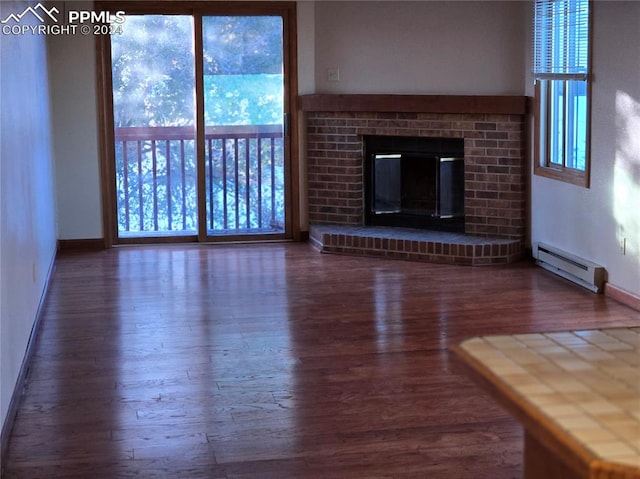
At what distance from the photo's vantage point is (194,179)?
7.86 meters

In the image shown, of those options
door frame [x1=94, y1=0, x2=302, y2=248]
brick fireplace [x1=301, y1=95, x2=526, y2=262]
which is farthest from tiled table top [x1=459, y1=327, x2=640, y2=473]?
door frame [x1=94, y1=0, x2=302, y2=248]

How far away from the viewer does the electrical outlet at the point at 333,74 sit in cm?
772

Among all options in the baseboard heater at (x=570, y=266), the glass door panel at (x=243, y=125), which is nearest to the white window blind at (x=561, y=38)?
the baseboard heater at (x=570, y=266)

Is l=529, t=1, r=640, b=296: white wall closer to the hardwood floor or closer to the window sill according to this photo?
the window sill

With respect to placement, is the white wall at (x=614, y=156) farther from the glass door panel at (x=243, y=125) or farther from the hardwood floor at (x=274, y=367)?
the glass door panel at (x=243, y=125)

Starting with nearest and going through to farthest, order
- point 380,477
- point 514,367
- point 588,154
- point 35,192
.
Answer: point 514,367
point 380,477
point 35,192
point 588,154

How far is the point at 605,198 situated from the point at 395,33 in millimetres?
2503

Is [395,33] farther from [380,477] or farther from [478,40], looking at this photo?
[380,477]

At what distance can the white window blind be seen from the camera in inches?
239

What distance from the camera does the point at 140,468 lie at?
3.26 metres

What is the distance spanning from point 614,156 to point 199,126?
137 inches

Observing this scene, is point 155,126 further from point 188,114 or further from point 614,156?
point 614,156

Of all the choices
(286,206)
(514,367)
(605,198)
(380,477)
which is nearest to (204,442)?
(380,477)

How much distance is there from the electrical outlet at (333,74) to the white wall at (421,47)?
0.03 m
